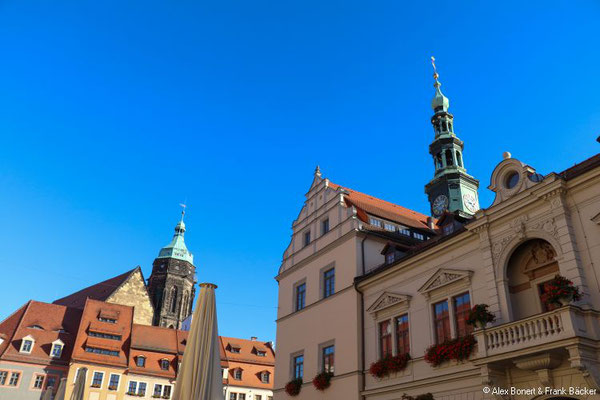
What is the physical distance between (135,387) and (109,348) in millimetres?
4576

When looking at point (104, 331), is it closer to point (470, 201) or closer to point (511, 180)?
point (470, 201)

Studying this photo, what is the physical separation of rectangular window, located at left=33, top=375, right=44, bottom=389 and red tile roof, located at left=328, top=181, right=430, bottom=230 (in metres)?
34.3

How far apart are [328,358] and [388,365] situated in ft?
14.1

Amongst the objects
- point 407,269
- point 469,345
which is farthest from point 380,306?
point 469,345

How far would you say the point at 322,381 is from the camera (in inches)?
829

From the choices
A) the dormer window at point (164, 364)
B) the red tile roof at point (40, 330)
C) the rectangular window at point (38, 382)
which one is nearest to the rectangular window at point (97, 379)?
the red tile roof at point (40, 330)

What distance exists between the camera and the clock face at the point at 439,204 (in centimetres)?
3438

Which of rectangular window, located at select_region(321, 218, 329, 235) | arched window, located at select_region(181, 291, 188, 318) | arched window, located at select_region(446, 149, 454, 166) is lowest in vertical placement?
rectangular window, located at select_region(321, 218, 329, 235)

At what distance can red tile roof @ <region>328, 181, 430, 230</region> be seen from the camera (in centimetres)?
2497

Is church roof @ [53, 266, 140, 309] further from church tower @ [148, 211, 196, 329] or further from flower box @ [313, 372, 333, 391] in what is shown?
flower box @ [313, 372, 333, 391]

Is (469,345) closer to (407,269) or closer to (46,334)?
(407,269)

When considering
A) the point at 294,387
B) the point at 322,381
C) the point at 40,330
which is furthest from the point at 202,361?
the point at 40,330

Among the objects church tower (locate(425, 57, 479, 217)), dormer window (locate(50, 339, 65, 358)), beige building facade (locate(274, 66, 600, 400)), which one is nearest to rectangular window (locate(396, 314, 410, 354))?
beige building facade (locate(274, 66, 600, 400))

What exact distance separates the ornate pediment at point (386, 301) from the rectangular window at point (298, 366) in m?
5.25
